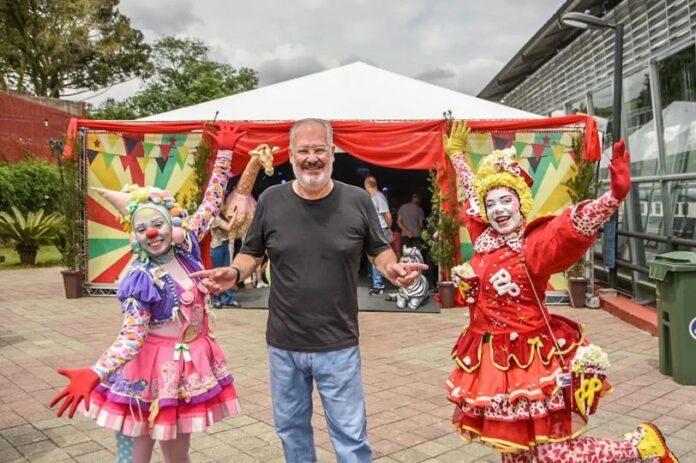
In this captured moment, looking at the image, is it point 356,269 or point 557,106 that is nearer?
point 356,269

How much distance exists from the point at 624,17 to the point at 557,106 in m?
4.79

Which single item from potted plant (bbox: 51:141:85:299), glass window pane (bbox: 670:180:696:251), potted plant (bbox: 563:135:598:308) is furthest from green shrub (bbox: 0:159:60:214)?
glass window pane (bbox: 670:180:696:251)

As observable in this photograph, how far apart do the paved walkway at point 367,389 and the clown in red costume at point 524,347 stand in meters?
0.95

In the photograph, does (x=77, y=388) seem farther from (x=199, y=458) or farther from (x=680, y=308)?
(x=680, y=308)

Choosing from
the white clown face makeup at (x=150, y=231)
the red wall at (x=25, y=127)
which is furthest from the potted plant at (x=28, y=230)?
the white clown face makeup at (x=150, y=231)

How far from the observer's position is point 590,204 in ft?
8.50

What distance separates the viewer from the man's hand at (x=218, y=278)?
2.84 m

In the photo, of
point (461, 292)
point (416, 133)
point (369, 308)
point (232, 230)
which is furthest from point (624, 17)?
point (461, 292)

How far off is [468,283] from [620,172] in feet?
3.10

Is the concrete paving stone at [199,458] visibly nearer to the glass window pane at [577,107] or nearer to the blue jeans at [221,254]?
the blue jeans at [221,254]

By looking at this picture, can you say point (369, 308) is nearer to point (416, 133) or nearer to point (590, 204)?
point (416, 133)

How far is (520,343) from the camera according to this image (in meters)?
2.88

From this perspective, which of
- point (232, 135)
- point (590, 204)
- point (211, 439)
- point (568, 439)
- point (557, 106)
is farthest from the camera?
point (557, 106)

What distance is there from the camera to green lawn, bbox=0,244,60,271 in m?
14.3
